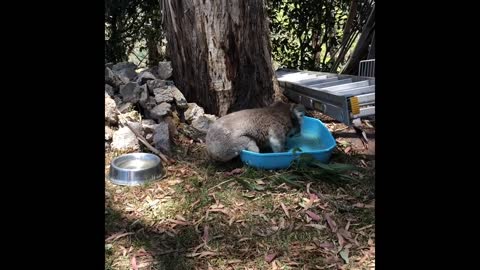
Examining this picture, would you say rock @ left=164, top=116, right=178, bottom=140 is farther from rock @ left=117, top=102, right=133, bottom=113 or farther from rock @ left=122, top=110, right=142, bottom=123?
rock @ left=117, top=102, right=133, bottom=113

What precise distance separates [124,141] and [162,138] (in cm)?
45

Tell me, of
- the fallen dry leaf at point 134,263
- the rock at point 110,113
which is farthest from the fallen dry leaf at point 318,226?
the rock at point 110,113

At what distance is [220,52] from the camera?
583cm

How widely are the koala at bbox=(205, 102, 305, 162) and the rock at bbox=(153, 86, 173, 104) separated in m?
1.19

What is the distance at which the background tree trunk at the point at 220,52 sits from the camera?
5.75 m

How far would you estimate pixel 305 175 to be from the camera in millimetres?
4477

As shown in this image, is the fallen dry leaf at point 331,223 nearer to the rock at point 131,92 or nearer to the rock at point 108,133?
the rock at point 108,133

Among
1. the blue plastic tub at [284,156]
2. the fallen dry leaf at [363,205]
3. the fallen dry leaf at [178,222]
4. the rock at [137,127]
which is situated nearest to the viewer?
the fallen dry leaf at [178,222]

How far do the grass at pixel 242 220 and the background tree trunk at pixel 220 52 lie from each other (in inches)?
54.4

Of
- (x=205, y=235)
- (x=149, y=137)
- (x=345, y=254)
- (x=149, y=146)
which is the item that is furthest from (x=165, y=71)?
(x=345, y=254)

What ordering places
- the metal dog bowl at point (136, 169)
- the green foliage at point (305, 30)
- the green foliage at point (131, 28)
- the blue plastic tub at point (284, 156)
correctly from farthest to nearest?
1. the green foliage at point (305, 30)
2. the green foliage at point (131, 28)
3. the blue plastic tub at point (284, 156)
4. the metal dog bowl at point (136, 169)

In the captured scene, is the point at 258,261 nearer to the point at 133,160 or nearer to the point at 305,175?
the point at 305,175

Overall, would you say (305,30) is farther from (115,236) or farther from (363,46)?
(115,236)
